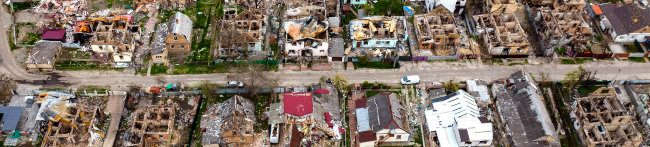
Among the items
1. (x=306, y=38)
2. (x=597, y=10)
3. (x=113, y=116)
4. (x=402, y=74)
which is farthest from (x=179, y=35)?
(x=597, y=10)

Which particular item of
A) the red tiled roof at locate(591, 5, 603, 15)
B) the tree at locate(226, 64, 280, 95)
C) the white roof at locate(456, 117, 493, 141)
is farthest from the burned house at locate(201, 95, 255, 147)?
the red tiled roof at locate(591, 5, 603, 15)

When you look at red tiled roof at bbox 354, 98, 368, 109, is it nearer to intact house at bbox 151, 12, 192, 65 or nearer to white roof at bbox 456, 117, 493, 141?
white roof at bbox 456, 117, 493, 141

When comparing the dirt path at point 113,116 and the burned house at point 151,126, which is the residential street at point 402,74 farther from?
the burned house at point 151,126

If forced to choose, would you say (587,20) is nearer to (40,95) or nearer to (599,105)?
(599,105)

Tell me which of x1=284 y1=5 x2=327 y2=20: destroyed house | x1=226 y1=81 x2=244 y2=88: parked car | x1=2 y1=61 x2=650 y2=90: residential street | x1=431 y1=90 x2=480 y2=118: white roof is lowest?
x1=431 y1=90 x2=480 y2=118: white roof

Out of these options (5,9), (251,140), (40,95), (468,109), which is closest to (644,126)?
(468,109)

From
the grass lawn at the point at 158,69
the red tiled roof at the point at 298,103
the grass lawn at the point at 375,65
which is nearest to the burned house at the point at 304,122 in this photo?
the red tiled roof at the point at 298,103

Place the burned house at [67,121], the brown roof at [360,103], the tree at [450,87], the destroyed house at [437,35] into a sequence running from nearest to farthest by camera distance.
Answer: the burned house at [67,121], the brown roof at [360,103], the tree at [450,87], the destroyed house at [437,35]
